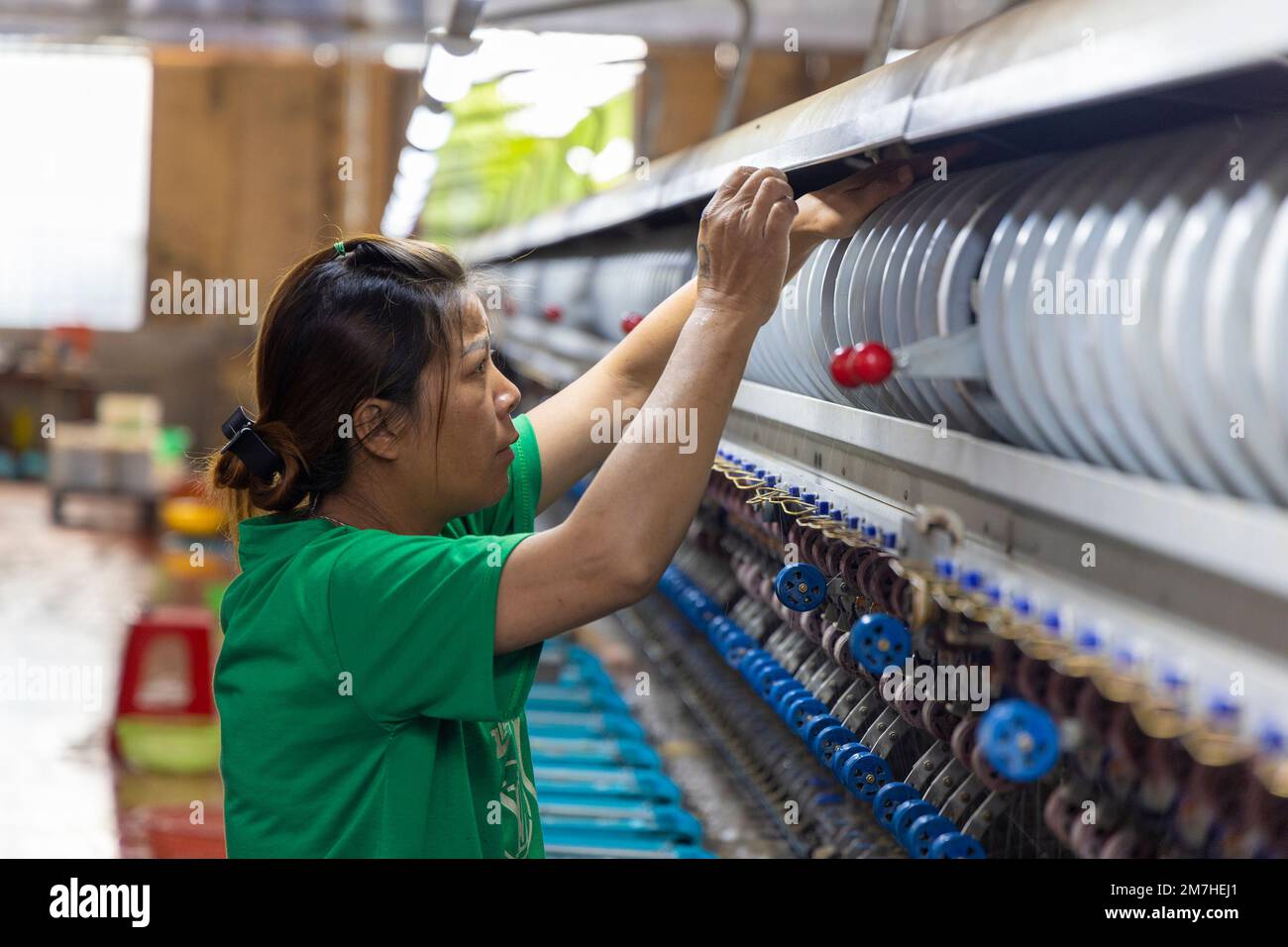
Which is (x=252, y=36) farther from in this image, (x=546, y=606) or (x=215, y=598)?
(x=546, y=606)

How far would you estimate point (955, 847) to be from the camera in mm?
1505

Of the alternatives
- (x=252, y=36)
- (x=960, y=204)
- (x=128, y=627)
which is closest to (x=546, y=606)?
(x=960, y=204)

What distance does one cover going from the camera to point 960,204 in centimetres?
142

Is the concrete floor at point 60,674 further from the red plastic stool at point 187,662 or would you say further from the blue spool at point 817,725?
the blue spool at point 817,725

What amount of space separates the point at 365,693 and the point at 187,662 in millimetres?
4303

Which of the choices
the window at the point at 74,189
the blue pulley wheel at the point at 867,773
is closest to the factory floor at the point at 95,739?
the blue pulley wheel at the point at 867,773

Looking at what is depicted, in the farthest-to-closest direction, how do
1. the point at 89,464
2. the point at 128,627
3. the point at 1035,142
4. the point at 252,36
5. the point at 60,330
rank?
the point at 60,330, the point at 89,464, the point at 252,36, the point at 128,627, the point at 1035,142

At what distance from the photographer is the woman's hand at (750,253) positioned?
54.1 inches

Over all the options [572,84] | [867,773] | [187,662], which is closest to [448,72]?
[867,773]

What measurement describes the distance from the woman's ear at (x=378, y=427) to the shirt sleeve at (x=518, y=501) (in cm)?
31

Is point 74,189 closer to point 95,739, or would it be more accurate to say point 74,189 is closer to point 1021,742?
point 95,739

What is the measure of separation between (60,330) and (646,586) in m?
12.7

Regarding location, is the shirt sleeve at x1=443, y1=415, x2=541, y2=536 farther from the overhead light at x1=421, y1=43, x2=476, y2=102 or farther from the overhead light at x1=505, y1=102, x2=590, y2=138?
the overhead light at x1=505, y1=102, x2=590, y2=138

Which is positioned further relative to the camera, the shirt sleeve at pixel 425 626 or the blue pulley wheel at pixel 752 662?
the blue pulley wheel at pixel 752 662
